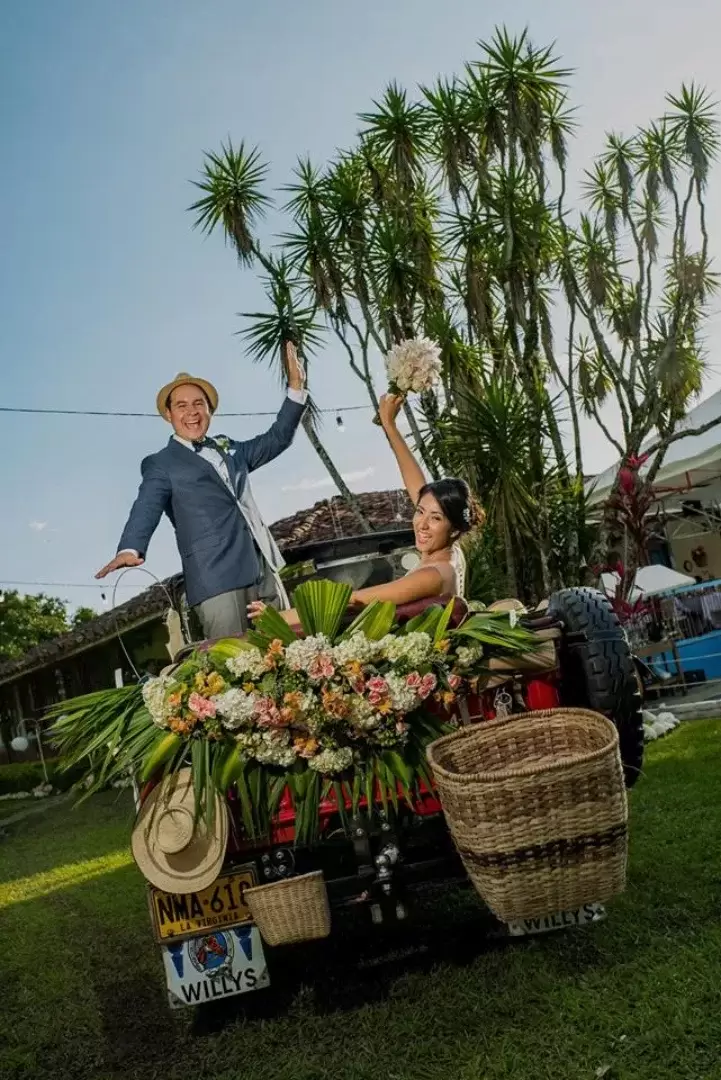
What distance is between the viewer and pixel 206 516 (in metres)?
4.29

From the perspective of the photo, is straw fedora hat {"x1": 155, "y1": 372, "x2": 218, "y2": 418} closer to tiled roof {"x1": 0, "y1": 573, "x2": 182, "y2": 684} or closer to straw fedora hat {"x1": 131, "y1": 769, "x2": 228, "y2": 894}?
straw fedora hat {"x1": 131, "y1": 769, "x2": 228, "y2": 894}

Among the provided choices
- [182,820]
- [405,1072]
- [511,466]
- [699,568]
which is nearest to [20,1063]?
[182,820]

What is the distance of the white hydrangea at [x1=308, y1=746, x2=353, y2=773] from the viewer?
314 cm

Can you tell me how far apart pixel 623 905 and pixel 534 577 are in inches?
348

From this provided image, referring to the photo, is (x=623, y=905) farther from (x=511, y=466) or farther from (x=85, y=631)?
(x=85, y=631)

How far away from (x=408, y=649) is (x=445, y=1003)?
1261mm

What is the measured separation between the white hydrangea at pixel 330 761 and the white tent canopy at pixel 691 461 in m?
10.6

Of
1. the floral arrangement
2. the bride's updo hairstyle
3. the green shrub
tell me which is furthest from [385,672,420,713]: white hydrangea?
the green shrub

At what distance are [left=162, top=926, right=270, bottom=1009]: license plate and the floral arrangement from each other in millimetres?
431

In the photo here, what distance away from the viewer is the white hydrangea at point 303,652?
3105mm

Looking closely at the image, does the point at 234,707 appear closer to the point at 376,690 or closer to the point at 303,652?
the point at 303,652

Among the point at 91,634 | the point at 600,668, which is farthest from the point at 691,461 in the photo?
the point at 91,634

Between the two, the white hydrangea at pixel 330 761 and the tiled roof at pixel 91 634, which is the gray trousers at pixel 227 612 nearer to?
the white hydrangea at pixel 330 761

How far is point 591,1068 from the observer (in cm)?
263
